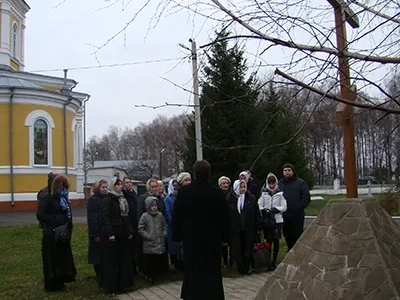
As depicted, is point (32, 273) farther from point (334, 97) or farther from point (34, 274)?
point (334, 97)

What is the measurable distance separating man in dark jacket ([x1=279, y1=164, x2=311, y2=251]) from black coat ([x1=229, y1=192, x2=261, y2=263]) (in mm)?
520

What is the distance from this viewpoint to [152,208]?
9156mm

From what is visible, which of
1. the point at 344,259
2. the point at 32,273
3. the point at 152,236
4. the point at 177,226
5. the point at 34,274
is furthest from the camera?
the point at 32,273

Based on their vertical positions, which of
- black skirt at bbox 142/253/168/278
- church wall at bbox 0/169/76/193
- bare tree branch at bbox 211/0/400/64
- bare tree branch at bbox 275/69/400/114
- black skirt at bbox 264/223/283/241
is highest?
bare tree branch at bbox 211/0/400/64

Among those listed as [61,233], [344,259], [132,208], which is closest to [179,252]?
[132,208]

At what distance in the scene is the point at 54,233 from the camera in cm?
841

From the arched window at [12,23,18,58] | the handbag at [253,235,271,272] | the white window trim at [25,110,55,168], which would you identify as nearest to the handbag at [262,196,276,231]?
the handbag at [253,235,271,272]

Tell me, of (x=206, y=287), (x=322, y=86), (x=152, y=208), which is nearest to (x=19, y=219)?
(x=152, y=208)

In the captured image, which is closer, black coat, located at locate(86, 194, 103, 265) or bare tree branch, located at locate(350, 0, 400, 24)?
Answer: bare tree branch, located at locate(350, 0, 400, 24)

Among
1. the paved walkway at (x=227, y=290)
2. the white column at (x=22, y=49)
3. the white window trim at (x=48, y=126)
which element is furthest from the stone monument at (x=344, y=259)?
the white column at (x=22, y=49)

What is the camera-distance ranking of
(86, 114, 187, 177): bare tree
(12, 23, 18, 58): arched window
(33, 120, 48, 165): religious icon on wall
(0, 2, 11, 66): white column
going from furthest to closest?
(86, 114, 187, 177): bare tree → (12, 23, 18, 58): arched window → (0, 2, 11, 66): white column → (33, 120, 48, 165): religious icon on wall

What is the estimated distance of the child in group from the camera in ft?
29.8

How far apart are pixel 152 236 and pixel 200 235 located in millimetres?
2767

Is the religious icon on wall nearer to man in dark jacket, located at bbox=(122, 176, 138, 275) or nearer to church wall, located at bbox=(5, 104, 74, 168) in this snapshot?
church wall, located at bbox=(5, 104, 74, 168)
